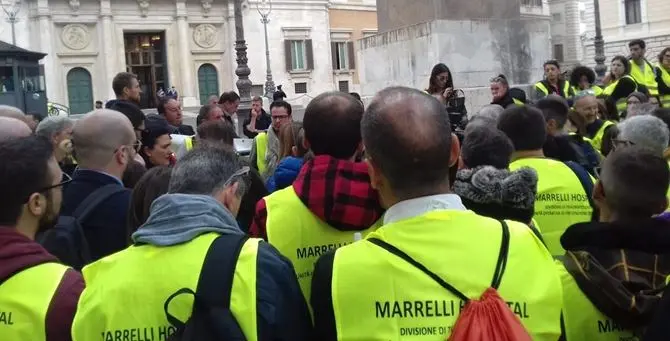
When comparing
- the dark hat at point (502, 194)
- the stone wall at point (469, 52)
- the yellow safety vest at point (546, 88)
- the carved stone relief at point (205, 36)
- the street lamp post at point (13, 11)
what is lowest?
the dark hat at point (502, 194)

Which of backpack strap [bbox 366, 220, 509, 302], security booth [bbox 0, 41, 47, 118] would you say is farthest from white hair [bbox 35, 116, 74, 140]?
security booth [bbox 0, 41, 47, 118]

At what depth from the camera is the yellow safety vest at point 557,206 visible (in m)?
4.48

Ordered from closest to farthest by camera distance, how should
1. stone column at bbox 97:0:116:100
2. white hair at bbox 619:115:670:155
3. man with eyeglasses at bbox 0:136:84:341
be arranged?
1. man with eyeglasses at bbox 0:136:84:341
2. white hair at bbox 619:115:670:155
3. stone column at bbox 97:0:116:100

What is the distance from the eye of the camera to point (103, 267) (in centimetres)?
273

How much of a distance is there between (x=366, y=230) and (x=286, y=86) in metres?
52.1

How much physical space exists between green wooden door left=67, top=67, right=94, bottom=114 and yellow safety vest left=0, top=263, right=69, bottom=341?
4858cm

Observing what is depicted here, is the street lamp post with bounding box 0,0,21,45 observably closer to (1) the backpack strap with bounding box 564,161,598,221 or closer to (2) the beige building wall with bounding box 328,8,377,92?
(2) the beige building wall with bounding box 328,8,377,92

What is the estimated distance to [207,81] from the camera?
177 ft

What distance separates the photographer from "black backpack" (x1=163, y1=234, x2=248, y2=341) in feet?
8.00

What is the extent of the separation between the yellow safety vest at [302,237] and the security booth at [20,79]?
26.4 meters

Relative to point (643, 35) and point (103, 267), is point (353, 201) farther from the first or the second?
point (643, 35)

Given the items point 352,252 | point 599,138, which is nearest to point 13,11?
point 599,138

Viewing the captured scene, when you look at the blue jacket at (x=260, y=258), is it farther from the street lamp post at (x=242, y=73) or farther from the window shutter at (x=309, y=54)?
the window shutter at (x=309, y=54)

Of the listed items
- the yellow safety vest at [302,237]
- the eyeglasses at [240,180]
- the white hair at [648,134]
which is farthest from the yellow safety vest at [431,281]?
the white hair at [648,134]
